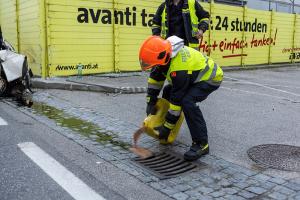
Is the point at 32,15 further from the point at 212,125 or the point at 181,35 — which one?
the point at 212,125

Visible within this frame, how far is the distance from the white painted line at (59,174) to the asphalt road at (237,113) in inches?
67.5

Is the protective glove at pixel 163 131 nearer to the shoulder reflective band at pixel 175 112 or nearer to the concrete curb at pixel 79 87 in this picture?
the shoulder reflective band at pixel 175 112

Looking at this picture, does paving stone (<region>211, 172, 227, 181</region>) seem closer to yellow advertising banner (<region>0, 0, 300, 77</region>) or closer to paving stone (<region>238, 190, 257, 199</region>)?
paving stone (<region>238, 190, 257, 199</region>)

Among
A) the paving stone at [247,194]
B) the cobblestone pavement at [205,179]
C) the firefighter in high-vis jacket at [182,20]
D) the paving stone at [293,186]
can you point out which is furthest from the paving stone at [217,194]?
the firefighter in high-vis jacket at [182,20]

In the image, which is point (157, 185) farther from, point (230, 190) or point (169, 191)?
point (230, 190)

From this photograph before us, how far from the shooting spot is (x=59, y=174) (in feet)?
12.9

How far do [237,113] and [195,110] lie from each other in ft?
9.14

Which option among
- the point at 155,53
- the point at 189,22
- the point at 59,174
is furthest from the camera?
the point at 189,22

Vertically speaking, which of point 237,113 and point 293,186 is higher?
point 237,113

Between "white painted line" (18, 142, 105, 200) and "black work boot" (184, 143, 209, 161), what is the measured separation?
48.7 inches

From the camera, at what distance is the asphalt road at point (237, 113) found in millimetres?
5172

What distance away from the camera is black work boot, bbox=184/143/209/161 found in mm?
4352

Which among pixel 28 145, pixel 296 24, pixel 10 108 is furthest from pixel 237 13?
pixel 28 145

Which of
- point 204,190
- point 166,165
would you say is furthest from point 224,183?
point 166,165
